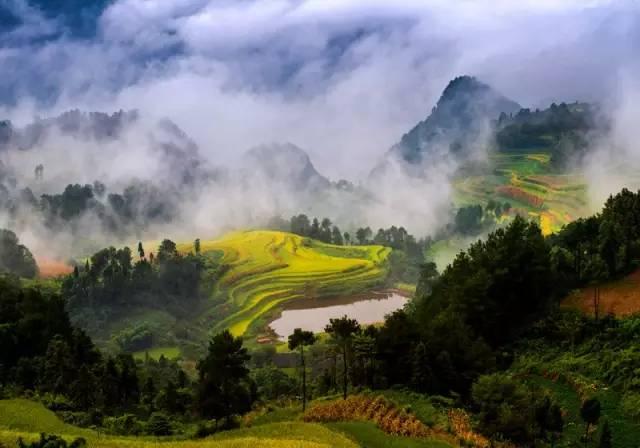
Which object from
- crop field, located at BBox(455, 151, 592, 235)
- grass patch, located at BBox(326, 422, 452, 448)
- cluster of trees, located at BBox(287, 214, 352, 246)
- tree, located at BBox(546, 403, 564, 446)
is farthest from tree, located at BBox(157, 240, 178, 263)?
tree, located at BBox(546, 403, 564, 446)

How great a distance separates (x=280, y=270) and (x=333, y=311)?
23066 millimetres

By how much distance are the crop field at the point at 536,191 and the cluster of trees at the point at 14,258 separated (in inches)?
4305

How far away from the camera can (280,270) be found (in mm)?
131000

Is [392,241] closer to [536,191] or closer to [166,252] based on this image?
[536,191]

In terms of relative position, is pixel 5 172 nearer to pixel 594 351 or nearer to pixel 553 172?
pixel 553 172

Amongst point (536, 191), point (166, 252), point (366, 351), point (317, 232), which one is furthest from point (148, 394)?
point (536, 191)

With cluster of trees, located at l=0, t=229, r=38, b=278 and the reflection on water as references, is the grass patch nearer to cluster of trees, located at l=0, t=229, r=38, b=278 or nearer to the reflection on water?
the reflection on water

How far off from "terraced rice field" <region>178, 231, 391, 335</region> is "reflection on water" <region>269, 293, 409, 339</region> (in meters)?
2.92

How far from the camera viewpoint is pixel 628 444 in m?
28.5

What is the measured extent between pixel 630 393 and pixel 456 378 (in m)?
11.3

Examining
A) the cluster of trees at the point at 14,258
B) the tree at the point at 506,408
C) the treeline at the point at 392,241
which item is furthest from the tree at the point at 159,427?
the treeline at the point at 392,241

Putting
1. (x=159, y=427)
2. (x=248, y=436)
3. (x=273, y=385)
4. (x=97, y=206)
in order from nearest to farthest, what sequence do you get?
(x=248, y=436) < (x=159, y=427) < (x=273, y=385) < (x=97, y=206)

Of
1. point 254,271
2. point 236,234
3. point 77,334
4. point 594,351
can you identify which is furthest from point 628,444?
point 236,234

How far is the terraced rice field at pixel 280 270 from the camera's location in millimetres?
112562
